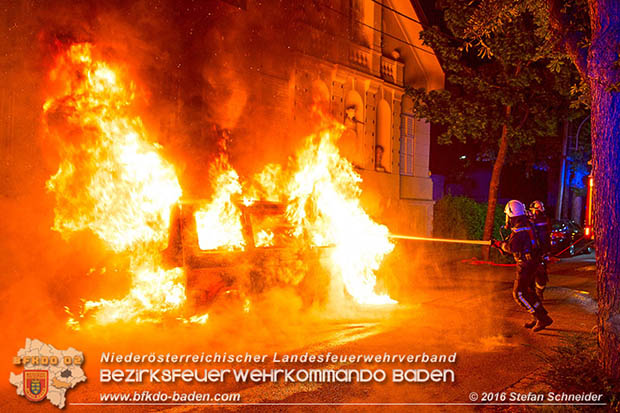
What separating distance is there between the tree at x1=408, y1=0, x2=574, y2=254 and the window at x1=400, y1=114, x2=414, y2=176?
2.93 m

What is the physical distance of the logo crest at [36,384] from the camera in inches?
197

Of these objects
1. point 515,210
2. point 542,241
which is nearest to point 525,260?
point 515,210

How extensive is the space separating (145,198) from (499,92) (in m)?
12.7

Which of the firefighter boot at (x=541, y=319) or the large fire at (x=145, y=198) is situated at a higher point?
the large fire at (x=145, y=198)

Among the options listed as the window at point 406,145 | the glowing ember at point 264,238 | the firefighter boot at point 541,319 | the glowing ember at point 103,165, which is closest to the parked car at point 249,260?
the glowing ember at point 264,238

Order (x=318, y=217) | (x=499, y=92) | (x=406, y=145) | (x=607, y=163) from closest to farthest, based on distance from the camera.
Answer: (x=607, y=163)
(x=318, y=217)
(x=499, y=92)
(x=406, y=145)

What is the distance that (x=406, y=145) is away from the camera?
21828mm

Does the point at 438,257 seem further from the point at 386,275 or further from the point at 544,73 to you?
the point at 544,73

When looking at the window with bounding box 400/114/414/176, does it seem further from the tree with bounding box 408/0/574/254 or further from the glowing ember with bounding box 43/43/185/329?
the glowing ember with bounding box 43/43/185/329

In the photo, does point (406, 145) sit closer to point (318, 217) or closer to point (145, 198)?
point (318, 217)

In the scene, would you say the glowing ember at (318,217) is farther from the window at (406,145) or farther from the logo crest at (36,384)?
the window at (406,145)

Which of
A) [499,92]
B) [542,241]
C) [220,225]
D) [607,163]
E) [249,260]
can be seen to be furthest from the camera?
[499,92]

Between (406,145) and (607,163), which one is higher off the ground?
(406,145)

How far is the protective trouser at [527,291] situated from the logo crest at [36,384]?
6327 mm
